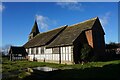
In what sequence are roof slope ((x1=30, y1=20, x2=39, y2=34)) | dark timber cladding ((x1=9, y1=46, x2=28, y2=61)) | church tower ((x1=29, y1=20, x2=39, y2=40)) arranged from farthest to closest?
roof slope ((x1=30, y1=20, x2=39, y2=34)), church tower ((x1=29, y1=20, x2=39, y2=40)), dark timber cladding ((x1=9, y1=46, x2=28, y2=61))

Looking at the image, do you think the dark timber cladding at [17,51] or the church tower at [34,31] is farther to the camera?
the church tower at [34,31]

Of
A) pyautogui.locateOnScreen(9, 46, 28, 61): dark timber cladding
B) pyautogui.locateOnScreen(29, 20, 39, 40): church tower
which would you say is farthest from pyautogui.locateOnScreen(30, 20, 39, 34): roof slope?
pyautogui.locateOnScreen(9, 46, 28, 61): dark timber cladding

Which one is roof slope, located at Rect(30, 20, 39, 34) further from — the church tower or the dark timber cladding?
the dark timber cladding

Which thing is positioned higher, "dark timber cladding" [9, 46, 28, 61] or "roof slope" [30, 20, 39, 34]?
"roof slope" [30, 20, 39, 34]

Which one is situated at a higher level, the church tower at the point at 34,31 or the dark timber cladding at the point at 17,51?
the church tower at the point at 34,31

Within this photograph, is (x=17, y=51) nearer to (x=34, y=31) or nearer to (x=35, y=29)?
(x=34, y=31)

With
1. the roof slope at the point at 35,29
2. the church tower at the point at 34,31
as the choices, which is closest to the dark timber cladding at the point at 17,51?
the church tower at the point at 34,31

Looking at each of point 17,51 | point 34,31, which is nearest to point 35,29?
point 34,31

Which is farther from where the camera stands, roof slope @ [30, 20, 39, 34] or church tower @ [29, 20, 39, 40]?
roof slope @ [30, 20, 39, 34]

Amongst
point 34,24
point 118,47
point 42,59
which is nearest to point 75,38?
point 42,59

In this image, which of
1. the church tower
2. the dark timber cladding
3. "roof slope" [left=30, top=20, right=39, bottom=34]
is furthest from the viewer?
"roof slope" [left=30, top=20, right=39, bottom=34]

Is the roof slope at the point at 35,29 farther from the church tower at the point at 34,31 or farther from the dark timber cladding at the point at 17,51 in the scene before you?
the dark timber cladding at the point at 17,51

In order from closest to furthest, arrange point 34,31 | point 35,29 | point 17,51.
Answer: point 17,51
point 34,31
point 35,29

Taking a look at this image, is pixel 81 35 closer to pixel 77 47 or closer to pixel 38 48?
pixel 77 47
